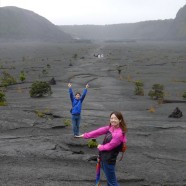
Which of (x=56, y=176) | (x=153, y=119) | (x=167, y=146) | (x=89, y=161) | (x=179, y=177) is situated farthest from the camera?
(x=153, y=119)

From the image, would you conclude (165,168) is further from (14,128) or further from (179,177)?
(14,128)

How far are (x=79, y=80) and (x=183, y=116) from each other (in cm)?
2325

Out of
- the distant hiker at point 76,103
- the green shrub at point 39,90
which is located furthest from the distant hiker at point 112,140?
the green shrub at point 39,90

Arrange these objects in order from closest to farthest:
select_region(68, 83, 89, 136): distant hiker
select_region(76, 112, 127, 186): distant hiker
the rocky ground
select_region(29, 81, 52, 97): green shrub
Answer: select_region(76, 112, 127, 186): distant hiker, the rocky ground, select_region(68, 83, 89, 136): distant hiker, select_region(29, 81, 52, 97): green shrub

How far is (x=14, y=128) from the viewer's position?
16969mm

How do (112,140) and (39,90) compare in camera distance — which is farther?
(39,90)

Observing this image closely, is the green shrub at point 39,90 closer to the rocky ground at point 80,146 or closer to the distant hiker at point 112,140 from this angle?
the rocky ground at point 80,146

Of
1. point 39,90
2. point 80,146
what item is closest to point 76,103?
point 80,146

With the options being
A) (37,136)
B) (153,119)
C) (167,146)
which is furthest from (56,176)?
(153,119)

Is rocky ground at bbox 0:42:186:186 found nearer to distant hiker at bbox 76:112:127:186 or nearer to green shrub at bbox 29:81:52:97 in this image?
green shrub at bbox 29:81:52:97

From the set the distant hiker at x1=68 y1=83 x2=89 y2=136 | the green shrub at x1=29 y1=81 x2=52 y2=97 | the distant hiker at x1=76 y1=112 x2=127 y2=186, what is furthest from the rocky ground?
the distant hiker at x1=76 y1=112 x2=127 y2=186

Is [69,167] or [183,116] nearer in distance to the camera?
[69,167]

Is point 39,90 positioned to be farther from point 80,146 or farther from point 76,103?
point 80,146

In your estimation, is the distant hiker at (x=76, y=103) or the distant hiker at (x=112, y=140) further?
the distant hiker at (x=76, y=103)
